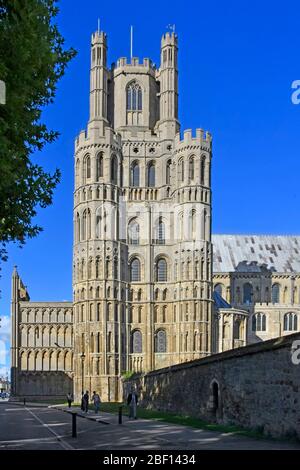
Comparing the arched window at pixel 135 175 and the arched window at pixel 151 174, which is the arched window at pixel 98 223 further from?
the arched window at pixel 151 174

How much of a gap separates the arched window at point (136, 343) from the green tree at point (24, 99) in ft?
186

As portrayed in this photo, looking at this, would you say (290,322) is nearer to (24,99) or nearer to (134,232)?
(134,232)

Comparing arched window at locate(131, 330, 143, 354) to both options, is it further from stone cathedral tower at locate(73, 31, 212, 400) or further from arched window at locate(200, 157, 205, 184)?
arched window at locate(200, 157, 205, 184)

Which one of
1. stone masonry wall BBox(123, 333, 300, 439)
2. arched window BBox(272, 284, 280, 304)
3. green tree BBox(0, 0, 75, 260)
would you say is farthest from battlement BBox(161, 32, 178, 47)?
green tree BBox(0, 0, 75, 260)

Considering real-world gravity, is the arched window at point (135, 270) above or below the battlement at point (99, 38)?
below

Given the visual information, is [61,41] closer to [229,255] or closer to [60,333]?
[60,333]

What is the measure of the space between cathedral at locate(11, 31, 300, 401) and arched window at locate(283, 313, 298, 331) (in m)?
8.23

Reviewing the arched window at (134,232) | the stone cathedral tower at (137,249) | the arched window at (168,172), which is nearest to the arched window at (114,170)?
the stone cathedral tower at (137,249)

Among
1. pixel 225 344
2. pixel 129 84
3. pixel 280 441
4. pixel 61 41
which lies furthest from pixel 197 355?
pixel 61 41

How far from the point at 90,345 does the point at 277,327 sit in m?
28.4

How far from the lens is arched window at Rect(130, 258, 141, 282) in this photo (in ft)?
256

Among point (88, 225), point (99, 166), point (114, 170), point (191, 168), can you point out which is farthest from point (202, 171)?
point (88, 225)

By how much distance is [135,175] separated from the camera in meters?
82.1

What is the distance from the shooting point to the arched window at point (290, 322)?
9281 cm
